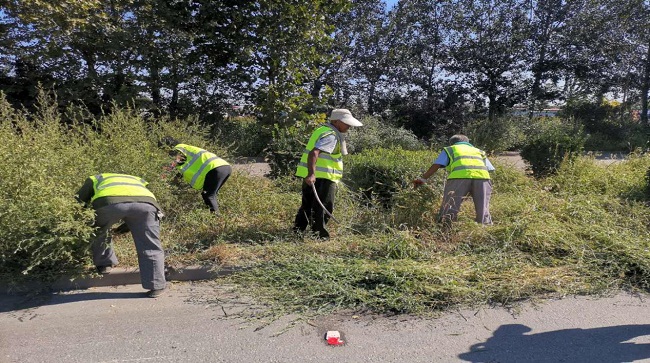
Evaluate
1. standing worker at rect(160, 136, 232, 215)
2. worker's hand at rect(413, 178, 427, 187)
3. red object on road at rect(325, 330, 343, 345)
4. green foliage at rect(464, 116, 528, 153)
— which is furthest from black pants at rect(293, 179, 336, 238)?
green foliage at rect(464, 116, 528, 153)

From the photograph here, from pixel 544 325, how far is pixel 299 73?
7694mm

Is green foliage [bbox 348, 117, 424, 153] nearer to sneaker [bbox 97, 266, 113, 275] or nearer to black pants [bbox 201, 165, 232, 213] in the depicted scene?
black pants [bbox 201, 165, 232, 213]

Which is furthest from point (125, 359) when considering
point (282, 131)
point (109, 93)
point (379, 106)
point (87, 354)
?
point (379, 106)

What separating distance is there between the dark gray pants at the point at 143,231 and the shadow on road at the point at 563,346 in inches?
105

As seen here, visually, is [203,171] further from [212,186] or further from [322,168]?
[322,168]

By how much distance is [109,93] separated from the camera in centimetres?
1177

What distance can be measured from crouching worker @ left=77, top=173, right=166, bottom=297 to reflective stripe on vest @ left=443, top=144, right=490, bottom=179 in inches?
130

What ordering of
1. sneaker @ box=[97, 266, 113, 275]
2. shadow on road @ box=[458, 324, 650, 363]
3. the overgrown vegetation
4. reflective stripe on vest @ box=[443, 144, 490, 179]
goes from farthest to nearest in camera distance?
1. reflective stripe on vest @ box=[443, 144, 490, 179]
2. sneaker @ box=[97, 266, 113, 275]
3. the overgrown vegetation
4. shadow on road @ box=[458, 324, 650, 363]

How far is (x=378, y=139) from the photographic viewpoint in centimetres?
1238

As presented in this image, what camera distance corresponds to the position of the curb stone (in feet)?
13.1

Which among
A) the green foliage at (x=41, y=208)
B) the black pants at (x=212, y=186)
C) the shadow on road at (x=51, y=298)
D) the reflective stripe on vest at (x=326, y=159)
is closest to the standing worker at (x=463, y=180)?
the reflective stripe on vest at (x=326, y=159)

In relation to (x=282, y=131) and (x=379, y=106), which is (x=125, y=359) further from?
(x=379, y=106)

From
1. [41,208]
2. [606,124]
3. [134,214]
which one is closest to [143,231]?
[134,214]

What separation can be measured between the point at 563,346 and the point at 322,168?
112 inches
